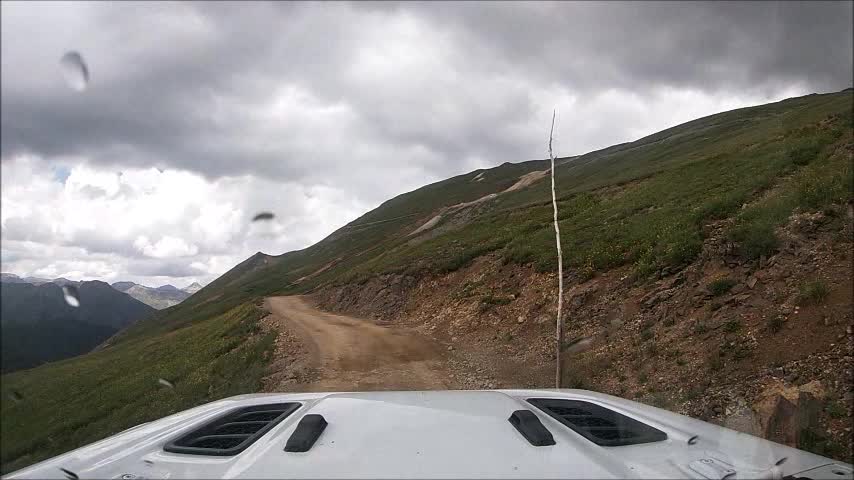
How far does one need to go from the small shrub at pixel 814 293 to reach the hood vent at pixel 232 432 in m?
8.97

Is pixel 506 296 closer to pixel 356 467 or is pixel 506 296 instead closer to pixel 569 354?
pixel 569 354

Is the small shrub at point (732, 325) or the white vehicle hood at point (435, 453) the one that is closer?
the white vehicle hood at point (435, 453)

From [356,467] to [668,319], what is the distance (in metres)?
10.9

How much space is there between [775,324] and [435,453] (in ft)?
28.3

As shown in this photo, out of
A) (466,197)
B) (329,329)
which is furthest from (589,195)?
(466,197)

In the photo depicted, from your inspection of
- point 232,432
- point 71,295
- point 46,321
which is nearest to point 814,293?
point 232,432

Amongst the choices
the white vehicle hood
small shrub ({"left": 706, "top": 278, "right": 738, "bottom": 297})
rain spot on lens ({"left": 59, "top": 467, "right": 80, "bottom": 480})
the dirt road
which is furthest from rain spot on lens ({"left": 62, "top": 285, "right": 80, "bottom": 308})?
small shrub ({"left": 706, "top": 278, "right": 738, "bottom": 297})

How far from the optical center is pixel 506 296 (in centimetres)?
1941

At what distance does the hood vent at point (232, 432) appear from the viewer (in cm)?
283

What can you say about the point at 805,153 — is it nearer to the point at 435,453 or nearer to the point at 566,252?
the point at 566,252

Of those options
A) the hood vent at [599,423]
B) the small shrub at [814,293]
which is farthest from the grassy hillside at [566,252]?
the hood vent at [599,423]

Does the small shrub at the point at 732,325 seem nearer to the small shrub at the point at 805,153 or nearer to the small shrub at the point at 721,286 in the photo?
the small shrub at the point at 721,286

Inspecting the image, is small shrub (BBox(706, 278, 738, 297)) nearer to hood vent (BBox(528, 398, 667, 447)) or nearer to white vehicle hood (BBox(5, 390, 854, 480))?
hood vent (BBox(528, 398, 667, 447))

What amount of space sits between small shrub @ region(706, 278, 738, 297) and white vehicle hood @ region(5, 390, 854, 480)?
8.63 m
